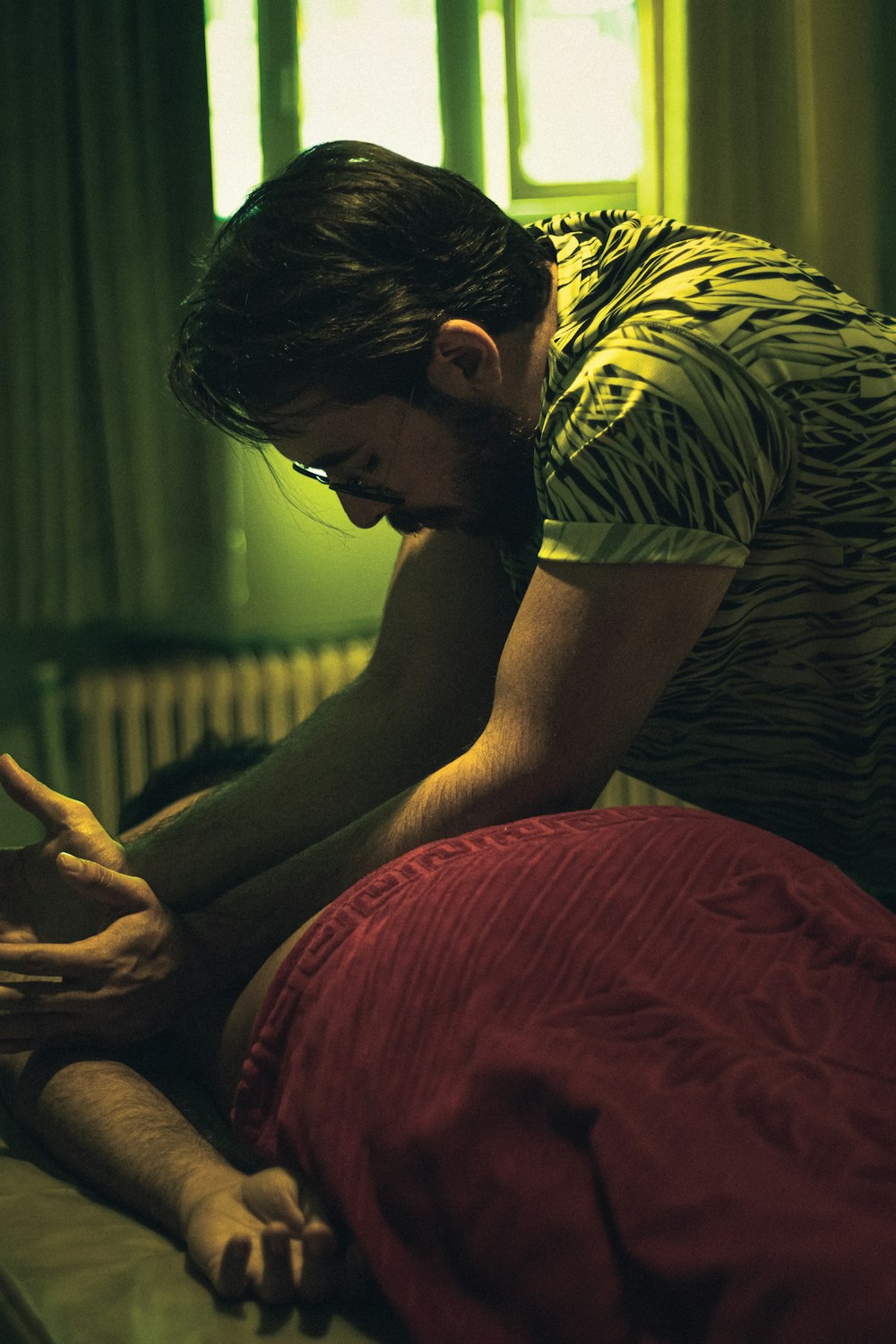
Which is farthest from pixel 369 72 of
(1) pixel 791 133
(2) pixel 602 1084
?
(2) pixel 602 1084

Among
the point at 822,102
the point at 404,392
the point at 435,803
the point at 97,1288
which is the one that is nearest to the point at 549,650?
the point at 435,803

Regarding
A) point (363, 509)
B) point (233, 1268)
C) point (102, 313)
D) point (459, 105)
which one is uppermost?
point (459, 105)

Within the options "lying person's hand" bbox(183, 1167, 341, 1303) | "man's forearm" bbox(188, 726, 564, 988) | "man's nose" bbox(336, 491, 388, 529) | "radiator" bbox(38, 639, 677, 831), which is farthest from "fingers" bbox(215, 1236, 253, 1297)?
"radiator" bbox(38, 639, 677, 831)

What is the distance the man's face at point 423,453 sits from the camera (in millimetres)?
1211

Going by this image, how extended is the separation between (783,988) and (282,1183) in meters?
0.34

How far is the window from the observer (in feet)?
8.45

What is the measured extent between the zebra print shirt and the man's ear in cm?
8

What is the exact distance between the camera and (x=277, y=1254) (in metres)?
0.77

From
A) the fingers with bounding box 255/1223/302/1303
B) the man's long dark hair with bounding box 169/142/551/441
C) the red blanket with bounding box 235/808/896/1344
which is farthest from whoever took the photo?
the man's long dark hair with bounding box 169/142/551/441

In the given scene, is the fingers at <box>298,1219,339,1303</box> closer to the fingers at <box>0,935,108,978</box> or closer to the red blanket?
the red blanket

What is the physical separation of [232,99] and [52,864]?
74.1 inches

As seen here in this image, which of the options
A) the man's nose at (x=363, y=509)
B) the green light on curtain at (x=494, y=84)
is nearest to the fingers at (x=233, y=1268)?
the man's nose at (x=363, y=509)

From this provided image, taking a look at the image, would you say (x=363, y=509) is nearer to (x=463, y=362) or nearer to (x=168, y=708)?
(x=463, y=362)

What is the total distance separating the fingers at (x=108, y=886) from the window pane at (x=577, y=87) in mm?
2056
